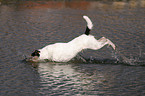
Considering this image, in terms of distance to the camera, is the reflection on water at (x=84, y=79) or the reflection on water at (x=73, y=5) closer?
the reflection on water at (x=84, y=79)

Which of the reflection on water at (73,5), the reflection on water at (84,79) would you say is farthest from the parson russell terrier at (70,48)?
the reflection on water at (73,5)

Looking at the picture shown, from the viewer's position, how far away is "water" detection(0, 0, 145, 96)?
886 centimetres

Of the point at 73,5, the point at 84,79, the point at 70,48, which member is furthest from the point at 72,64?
the point at 73,5

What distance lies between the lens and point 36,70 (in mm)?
10625

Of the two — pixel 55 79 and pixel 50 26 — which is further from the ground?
pixel 50 26

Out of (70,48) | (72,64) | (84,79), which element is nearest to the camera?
(84,79)

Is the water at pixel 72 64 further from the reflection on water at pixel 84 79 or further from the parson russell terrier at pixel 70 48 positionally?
the parson russell terrier at pixel 70 48

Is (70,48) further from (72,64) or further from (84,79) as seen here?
(84,79)

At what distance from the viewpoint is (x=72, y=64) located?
11.4m

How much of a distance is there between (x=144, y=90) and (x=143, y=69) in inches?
88.1

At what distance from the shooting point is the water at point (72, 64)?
349 inches

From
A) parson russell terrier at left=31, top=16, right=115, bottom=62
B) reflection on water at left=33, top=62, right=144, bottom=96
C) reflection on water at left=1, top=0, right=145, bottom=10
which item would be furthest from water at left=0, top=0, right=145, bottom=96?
reflection on water at left=1, top=0, right=145, bottom=10

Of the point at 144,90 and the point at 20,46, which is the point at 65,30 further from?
the point at 144,90

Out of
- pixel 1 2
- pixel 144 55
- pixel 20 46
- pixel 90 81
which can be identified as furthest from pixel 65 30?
pixel 1 2
